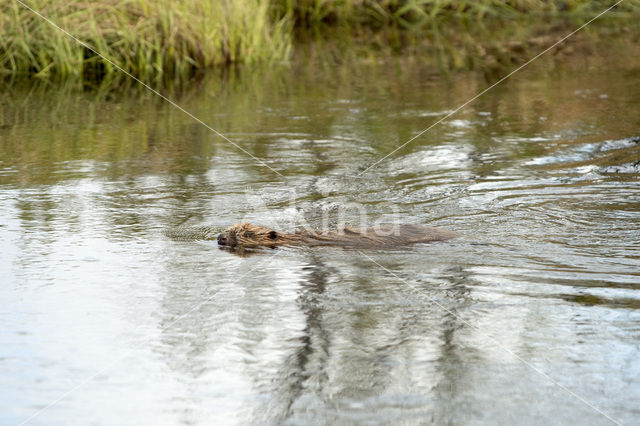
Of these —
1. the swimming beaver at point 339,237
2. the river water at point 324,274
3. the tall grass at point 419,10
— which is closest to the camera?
the river water at point 324,274

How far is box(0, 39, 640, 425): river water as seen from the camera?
12.1ft

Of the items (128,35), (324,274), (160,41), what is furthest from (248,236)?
(160,41)

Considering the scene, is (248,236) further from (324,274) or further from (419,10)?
(419,10)

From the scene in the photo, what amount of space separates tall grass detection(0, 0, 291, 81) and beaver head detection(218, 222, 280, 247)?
6.88m

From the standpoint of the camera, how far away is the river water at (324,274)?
12.1 feet

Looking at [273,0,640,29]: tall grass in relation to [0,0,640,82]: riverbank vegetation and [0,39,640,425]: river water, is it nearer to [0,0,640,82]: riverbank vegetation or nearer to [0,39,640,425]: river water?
[0,0,640,82]: riverbank vegetation

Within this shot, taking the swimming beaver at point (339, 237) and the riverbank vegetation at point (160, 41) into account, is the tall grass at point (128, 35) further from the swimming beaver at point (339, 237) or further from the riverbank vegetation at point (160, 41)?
the swimming beaver at point (339, 237)

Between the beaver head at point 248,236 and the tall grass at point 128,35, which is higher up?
the tall grass at point 128,35

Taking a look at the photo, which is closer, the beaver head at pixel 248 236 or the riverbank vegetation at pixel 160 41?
the beaver head at pixel 248 236

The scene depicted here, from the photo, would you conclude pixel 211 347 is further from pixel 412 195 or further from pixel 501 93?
pixel 501 93

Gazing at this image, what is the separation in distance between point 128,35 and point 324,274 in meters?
7.73

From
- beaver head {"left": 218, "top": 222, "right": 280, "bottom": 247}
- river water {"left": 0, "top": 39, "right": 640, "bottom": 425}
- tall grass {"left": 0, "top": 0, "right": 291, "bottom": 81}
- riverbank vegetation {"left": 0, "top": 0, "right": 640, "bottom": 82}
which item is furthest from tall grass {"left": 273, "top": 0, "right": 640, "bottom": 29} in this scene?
beaver head {"left": 218, "top": 222, "right": 280, "bottom": 247}

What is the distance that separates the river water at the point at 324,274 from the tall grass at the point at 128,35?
2.41m

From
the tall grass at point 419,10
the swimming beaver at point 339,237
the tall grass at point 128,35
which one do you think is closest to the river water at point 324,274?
the swimming beaver at point 339,237
